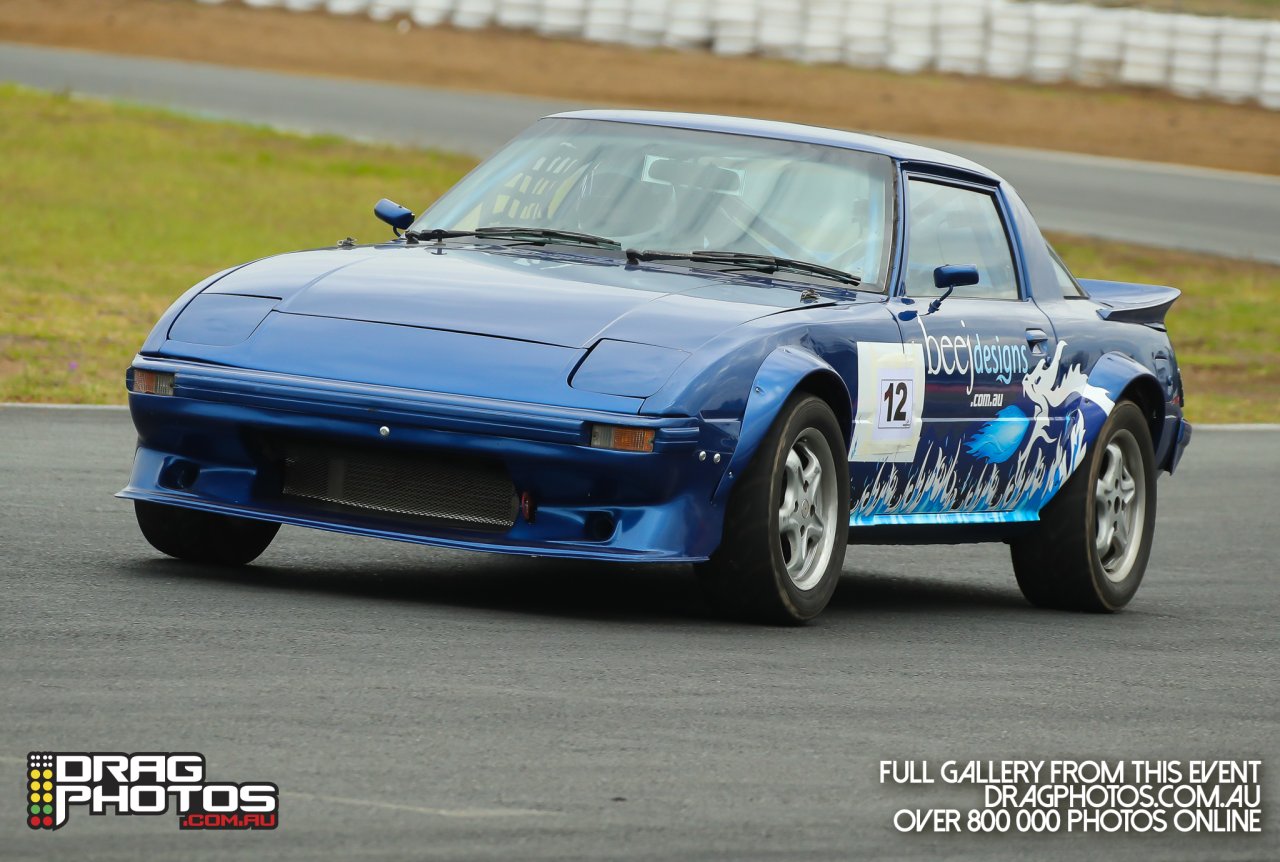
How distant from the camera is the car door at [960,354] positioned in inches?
300

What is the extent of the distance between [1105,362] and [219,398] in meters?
3.55

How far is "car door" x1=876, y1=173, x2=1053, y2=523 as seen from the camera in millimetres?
7629

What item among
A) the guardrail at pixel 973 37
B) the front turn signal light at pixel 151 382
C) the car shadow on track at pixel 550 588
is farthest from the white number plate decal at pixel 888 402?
the guardrail at pixel 973 37

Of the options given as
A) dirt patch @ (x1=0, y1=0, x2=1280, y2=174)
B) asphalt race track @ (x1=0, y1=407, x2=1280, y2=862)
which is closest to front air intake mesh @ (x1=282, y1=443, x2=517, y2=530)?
asphalt race track @ (x1=0, y1=407, x2=1280, y2=862)

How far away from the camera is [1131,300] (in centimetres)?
925

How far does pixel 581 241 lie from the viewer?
7.67 m

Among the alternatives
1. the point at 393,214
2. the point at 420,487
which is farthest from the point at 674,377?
the point at 393,214

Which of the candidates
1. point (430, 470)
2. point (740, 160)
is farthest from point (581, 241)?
point (430, 470)

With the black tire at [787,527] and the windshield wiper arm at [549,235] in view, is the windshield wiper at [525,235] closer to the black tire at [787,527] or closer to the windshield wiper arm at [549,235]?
the windshield wiper arm at [549,235]

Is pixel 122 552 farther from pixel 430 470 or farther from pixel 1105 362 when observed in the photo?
pixel 1105 362

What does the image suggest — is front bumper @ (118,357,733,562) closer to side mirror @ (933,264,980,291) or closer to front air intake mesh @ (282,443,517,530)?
front air intake mesh @ (282,443,517,530)

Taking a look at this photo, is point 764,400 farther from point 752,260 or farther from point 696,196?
point 696,196

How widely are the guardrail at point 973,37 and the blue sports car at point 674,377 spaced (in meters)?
28.6

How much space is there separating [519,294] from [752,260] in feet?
3.18
